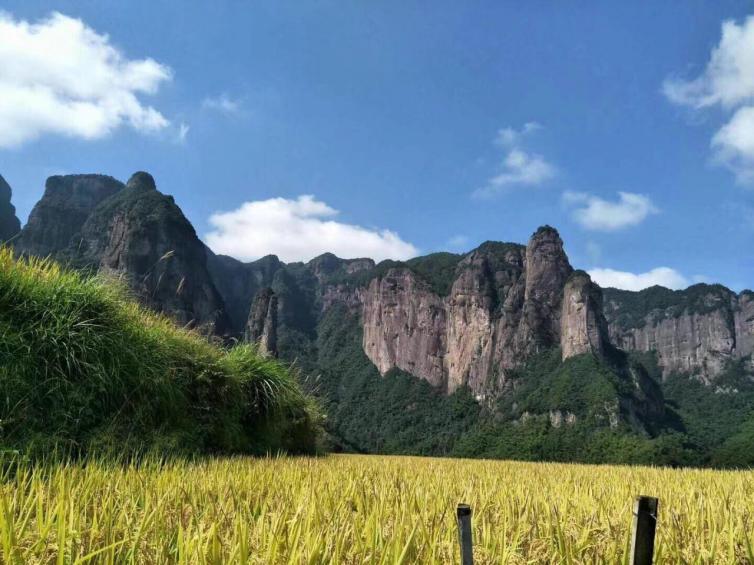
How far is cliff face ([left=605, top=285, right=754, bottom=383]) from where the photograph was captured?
142 meters

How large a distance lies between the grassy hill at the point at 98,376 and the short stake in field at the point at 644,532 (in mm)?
4164

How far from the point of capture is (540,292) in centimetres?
11706

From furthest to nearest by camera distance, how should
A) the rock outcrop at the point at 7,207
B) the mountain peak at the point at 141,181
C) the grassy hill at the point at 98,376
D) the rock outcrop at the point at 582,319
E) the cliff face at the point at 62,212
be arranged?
the mountain peak at the point at 141,181 → the rock outcrop at the point at 7,207 → the cliff face at the point at 62,212 → the rock outcrop at the point at 582,319 → the grassy hill at the point at 98,376

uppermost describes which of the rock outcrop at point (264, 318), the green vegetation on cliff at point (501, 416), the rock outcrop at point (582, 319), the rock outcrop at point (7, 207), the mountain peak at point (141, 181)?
the mountain peak at point (141, 181)

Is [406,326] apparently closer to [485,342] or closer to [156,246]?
[485,342]

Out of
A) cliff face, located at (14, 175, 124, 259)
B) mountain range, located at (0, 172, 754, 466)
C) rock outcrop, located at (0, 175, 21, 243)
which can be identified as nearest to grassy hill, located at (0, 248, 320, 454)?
Answer: mountain range, located at (0, 172, 754, 466)

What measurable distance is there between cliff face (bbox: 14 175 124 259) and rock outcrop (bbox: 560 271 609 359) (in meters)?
105

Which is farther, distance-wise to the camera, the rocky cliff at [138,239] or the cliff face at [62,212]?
the cliff face at [62,212]

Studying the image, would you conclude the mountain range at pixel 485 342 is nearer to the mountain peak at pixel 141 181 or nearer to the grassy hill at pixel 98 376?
the mountain peak at pixel 141 181

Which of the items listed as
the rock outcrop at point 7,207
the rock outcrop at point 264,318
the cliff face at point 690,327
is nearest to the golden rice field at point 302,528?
the rock outcrop at point 264,318

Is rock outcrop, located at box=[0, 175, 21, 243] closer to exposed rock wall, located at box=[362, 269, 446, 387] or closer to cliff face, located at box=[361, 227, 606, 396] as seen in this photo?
exposed rock wall, located at box=[362, 269, 446, 387]

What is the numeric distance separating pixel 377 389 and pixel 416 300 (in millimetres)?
28250

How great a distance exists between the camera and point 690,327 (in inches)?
6029

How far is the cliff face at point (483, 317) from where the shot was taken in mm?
115438
